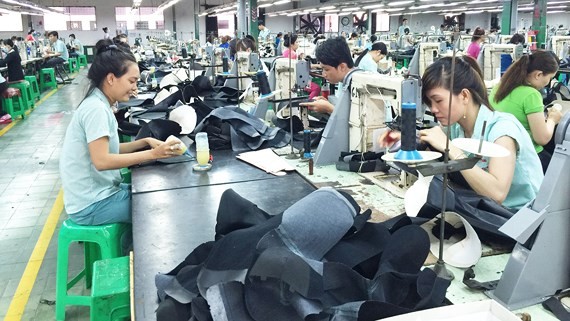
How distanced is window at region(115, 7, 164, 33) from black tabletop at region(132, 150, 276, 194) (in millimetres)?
24220

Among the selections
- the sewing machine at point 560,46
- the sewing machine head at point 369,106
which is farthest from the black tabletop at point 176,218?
the sewing machine at point 560,46

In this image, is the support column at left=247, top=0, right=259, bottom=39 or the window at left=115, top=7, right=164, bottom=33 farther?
the window at left=115, top=7, right=164, bottom=33

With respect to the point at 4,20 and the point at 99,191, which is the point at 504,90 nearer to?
the point at 99,191

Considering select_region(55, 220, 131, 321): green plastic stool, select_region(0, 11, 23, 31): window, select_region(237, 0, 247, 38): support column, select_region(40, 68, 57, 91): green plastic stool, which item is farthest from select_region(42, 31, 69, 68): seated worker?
select_region(55, 220, 131, 321): green plastic stool

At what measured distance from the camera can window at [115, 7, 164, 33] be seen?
1004 inches

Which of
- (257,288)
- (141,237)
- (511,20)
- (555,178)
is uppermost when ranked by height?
(511,20)

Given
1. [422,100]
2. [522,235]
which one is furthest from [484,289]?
[422,100]

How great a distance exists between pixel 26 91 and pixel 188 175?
26.4 feet

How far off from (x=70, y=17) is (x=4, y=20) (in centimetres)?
290

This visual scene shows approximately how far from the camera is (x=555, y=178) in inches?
51.2

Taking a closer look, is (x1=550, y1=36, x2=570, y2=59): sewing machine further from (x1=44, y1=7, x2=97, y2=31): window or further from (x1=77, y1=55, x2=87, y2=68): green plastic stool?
(x1=44, y1=7, x2=97, y2=31): window

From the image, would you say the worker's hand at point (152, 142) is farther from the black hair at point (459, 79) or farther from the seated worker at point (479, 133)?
the black hair at point (459, 79)

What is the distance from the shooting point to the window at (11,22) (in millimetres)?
24109

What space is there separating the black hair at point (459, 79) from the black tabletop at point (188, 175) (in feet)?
3.48
